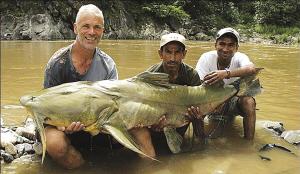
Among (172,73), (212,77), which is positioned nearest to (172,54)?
(172,73)

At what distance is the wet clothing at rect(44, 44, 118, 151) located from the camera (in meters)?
3.87

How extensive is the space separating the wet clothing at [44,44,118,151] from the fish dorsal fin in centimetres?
39

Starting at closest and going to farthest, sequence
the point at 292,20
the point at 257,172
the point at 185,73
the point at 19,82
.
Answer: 1. the point at 257,172
2. the point at 185,73
3. the point at 19,82
4. the point at 292,20

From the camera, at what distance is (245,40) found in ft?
92.2

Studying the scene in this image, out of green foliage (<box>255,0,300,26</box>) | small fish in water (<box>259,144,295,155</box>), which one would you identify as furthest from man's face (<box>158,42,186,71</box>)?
green foliage (<box>255,0,300,26</box>)

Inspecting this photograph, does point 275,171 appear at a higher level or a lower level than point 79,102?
lower

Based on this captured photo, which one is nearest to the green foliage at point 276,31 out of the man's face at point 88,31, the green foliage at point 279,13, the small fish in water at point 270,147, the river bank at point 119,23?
the river bank at point 119,23

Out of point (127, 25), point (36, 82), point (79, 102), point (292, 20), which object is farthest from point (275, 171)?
point (292, 20)

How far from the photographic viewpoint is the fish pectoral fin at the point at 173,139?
13.1ft

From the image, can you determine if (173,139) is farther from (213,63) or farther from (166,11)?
(166,11)

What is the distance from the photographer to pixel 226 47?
479 centimetres

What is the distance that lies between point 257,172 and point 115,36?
73.4 feet

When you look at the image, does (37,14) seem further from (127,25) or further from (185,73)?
(185,73)

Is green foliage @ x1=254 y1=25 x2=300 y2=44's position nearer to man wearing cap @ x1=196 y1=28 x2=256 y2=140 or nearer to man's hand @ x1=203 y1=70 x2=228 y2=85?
man wearing cap @ x1=196 y1=28 x2=256 y2=140
